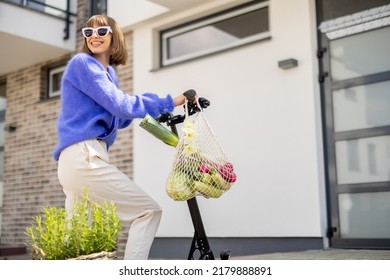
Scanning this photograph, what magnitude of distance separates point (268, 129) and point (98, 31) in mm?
2841

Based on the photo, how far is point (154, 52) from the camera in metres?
6.16

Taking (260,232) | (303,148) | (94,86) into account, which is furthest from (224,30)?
(94,86)

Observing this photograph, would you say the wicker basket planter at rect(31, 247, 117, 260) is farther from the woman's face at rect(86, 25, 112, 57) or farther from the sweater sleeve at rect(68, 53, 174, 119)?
the woman's face at rect(86, 25, 112, 57)

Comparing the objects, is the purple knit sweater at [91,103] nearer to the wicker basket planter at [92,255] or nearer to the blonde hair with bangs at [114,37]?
the blonde hair with bangs at [114,37]

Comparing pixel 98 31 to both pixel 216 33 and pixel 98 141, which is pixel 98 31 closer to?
pixel 98 141

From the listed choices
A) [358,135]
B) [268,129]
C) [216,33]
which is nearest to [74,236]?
[358,135]

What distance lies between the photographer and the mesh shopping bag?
2.06m

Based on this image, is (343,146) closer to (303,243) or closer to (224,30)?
(303,243)

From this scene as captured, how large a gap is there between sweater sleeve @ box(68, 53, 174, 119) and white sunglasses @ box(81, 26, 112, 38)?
0.15 meters

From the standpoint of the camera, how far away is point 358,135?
4.48 m

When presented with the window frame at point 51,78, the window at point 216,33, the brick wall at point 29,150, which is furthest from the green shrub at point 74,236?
the window frame at point 51,78

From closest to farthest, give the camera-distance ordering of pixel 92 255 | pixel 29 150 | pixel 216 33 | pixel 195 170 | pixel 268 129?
pixel 92 255 < pixel 195 170 < pixel 268 129 < pixel 216 33 < pixel 29 150

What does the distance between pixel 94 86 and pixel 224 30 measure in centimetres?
365

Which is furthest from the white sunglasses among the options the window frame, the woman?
the window frame
